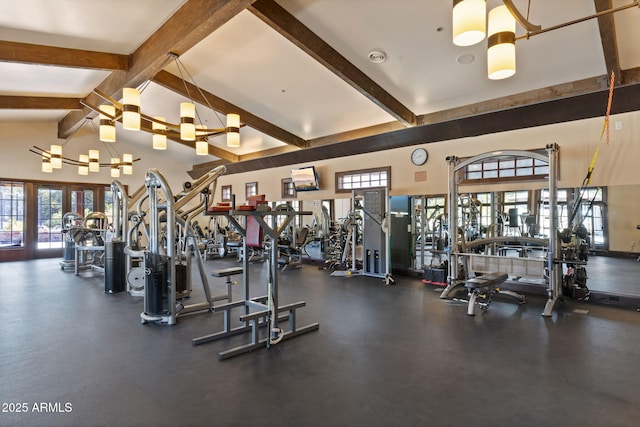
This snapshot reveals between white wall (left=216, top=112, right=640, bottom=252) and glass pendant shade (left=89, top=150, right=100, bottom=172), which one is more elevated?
glass pendant shade (left=89, top=150, right=100, bottom=172)

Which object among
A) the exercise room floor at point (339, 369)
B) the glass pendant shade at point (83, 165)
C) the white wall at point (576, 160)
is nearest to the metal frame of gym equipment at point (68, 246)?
the glass pendant shade at point (83, 165)

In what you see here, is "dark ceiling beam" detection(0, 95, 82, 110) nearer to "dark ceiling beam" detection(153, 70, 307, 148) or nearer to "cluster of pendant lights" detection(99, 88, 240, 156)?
"dark ceiling beam" detection(153, 70, 307, 148)

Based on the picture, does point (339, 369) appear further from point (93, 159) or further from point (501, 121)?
point (93, 159)

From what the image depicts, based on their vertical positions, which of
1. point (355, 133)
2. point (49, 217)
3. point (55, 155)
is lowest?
point (49, 217)

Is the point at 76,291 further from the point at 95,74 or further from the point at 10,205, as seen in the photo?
the point at 10,205

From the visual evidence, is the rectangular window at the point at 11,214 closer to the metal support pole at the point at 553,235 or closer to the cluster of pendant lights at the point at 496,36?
the cluster of pendant lights at the point at 496,36

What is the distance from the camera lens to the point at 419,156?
23.2 ft

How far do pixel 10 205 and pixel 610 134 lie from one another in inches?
540

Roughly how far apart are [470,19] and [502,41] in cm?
37

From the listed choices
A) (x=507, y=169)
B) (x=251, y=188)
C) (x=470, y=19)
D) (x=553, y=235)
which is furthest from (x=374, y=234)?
(x=470, y=19)

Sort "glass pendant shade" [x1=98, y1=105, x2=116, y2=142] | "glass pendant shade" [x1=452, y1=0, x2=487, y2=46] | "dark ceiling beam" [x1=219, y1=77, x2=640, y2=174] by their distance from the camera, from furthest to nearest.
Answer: "glass pendant shade" [x1=98, y1=105, x2=116, y2=142] → "dark ceiling beam" [x1=219, y1=77, x2=640, y2=174] → "glass pendant shade" [x1=452, y1=0, x2=487, y2=46]

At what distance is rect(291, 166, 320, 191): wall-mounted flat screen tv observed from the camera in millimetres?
8961

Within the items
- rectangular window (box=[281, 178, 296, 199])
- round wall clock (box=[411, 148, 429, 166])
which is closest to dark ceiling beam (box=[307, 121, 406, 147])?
round wall clock (box=[411, 148, 429, 166])

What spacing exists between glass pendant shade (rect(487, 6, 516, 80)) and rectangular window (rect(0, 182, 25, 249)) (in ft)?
40.4
